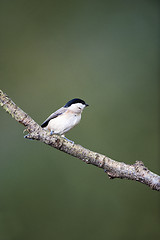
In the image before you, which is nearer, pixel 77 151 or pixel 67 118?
pixel 77 151

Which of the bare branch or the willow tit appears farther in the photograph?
the willow tit

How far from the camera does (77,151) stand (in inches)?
33.0

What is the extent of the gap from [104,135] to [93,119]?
157 millimetres

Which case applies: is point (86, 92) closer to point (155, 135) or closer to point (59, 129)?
point (155, 135)

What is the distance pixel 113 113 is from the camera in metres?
2.24

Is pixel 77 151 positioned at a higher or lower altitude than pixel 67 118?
lower

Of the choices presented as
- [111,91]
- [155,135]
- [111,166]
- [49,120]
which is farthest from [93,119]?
[111,166]

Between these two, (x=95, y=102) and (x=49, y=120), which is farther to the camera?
(x=95, y=102)

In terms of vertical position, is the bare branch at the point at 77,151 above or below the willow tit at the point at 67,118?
below

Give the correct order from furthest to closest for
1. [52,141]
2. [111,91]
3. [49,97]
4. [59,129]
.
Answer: [111,91] < [49,97] < [59,129] < [52,141]

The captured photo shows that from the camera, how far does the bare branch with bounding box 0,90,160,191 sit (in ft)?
2.67

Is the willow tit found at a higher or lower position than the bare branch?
higher

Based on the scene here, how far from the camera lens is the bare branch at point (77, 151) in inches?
32.0

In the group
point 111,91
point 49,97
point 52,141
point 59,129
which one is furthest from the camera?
point 111,91
